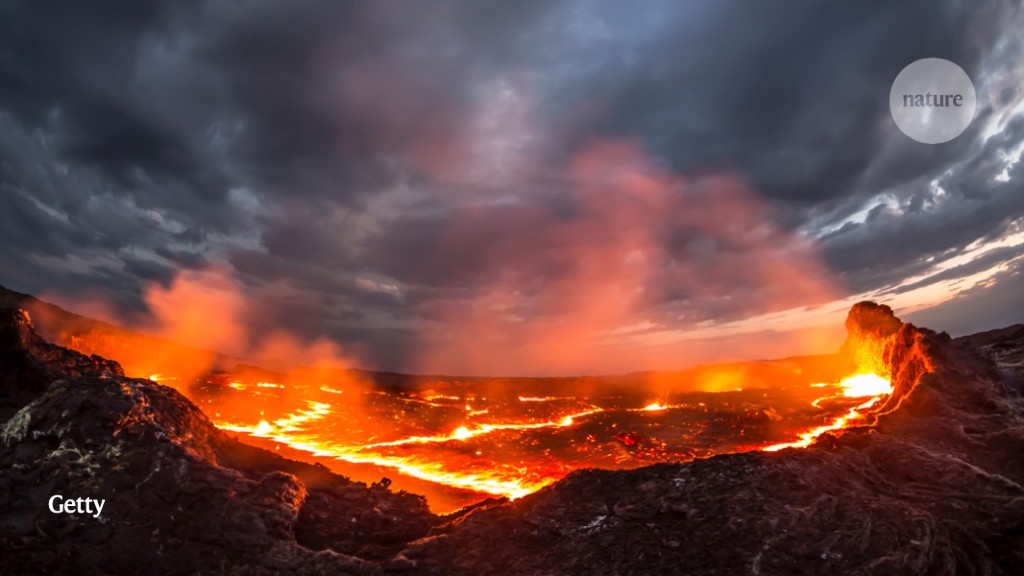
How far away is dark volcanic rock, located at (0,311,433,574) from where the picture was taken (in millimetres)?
6656

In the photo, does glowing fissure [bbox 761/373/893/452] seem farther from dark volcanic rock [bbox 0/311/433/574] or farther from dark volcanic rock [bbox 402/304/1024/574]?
dark volcanic rock [bbox 0/311/433/574]

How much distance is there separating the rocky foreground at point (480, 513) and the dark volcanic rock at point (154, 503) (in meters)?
0.03

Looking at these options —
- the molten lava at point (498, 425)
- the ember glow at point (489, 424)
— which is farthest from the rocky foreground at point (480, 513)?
the molten lava at point (498, 425)

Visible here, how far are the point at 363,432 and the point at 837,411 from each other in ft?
68.8

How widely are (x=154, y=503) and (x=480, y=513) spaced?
5306 mm

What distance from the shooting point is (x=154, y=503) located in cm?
721

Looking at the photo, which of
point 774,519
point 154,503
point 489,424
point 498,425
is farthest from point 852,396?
point 154,503

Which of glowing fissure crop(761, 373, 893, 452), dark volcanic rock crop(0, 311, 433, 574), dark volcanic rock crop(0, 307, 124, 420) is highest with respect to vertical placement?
dark volcanic rock crop(0, 307, 124, 420)

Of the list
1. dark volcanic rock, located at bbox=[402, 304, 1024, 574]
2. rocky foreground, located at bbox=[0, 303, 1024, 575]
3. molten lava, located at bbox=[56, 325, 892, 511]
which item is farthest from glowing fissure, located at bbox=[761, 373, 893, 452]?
rocky foreground, located at bbox=[0, 303, 1024, 575]

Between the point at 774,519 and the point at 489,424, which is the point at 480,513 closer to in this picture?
the point at 774,519

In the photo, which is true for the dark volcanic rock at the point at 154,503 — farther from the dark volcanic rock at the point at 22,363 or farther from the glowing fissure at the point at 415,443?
the glowing fissure at the point at 415,443

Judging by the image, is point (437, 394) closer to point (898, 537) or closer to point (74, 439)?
point (74, 439)

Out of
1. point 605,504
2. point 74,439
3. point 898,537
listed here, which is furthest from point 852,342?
point 74,439

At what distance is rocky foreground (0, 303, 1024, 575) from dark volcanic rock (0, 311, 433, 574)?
0.03 m
